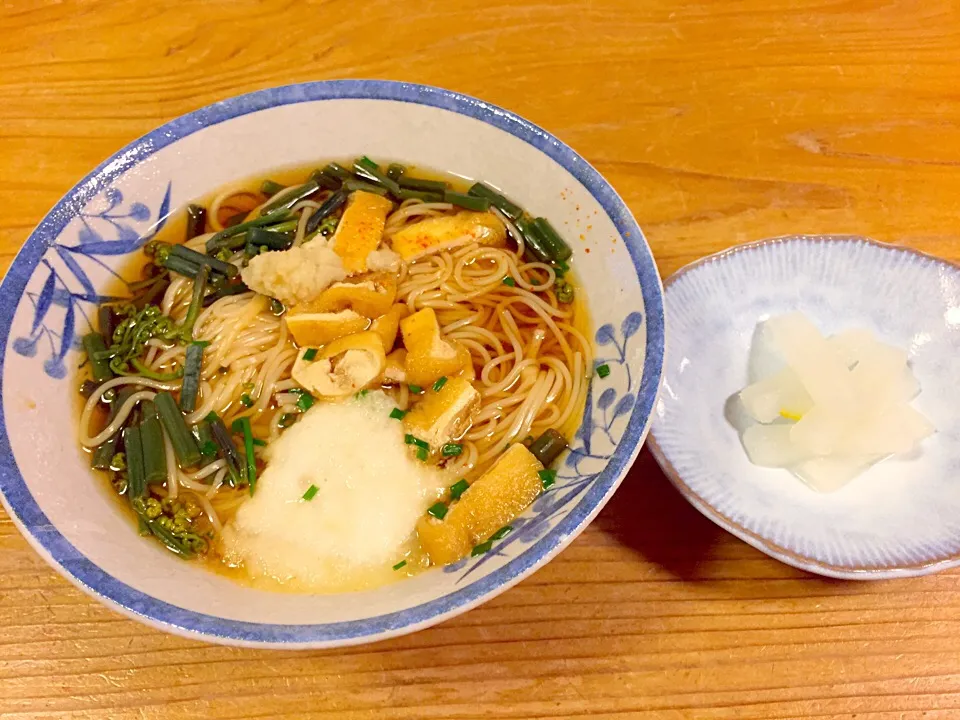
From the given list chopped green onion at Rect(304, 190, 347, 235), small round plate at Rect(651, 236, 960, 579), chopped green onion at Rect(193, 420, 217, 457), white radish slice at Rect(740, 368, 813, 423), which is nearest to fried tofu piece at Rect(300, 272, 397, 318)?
chopped green onion at Rect(304, 190, 347, 235)

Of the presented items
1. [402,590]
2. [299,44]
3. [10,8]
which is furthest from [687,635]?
[10,8]

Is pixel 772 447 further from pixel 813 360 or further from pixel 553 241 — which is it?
pixel 553 241

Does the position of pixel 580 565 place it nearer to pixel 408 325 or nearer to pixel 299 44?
pixel 408 325

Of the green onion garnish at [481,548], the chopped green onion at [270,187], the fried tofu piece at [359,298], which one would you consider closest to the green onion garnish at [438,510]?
the green onion garnish at [481,548]

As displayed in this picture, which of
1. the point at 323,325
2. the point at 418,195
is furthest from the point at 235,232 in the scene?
the point at 418,195

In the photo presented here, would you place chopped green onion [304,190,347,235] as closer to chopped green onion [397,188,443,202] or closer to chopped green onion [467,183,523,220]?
chopped green onion [397,188,443,202]

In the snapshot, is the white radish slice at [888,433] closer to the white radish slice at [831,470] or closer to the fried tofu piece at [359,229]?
the white radish slice at [831,470]

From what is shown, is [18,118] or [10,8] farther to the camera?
[10,8]
